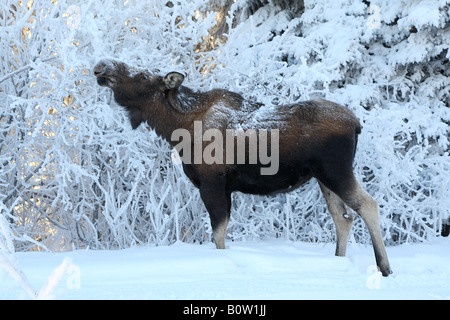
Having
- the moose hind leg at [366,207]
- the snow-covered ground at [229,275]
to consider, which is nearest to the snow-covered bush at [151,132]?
the snow-covered ground at [229,275]

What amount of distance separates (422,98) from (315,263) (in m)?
3.58

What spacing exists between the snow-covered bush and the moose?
0.98 meters

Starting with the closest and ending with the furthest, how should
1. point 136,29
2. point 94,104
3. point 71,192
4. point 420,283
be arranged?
point 420,283 < point 94,104 < point 71,192 < point 136,29

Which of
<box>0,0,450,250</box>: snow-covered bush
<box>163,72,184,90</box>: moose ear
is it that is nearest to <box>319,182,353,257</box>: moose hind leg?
<box>0,0,450,250</box>: snow-covered bush

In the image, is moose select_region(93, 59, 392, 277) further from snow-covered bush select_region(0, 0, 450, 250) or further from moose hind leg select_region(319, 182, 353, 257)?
snow-covered bush select_region(0, 0, 450, 250)

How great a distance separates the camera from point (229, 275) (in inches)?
164

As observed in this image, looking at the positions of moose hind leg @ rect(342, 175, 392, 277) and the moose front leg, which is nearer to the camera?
moose hind leg @ rect(342, 175, 392, 277)

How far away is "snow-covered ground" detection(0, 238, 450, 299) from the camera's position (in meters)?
3.52

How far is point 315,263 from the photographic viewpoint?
471cm

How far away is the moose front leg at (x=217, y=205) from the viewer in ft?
15.9

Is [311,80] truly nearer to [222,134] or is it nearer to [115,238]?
[222,134]

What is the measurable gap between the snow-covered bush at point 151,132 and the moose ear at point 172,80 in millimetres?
1126

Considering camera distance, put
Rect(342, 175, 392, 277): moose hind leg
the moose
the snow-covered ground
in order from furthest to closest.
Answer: the moose < Rect(342, 175, 392, 277): moose hind leg < the snow-covered ground

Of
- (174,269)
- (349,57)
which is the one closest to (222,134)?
(174,269)
